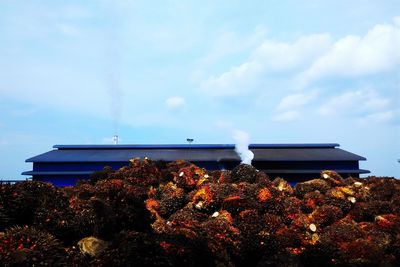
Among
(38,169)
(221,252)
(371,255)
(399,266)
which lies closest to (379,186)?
(399,266)

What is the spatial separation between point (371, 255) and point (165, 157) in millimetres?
17440

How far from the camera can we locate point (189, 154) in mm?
26578

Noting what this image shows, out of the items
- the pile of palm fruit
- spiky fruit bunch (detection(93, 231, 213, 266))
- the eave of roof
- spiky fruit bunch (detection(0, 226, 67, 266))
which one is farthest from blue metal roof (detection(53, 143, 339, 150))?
spiky fruit bunch (detection(0, 226, 67, 266))

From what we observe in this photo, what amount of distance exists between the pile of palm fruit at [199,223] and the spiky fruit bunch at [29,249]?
2cm

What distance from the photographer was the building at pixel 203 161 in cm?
2516

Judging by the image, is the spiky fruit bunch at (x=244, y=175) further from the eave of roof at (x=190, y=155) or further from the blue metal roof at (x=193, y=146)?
the blue metal roof at (x=193, y=146)

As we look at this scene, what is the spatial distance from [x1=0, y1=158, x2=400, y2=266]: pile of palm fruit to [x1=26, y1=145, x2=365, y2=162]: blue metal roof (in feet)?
31.2

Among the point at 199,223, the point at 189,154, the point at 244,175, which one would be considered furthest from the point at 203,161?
the point at 199,223

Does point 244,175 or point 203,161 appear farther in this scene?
point 203,161

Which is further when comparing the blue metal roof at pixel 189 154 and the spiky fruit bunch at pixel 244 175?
the blue metal roof at pixel 189 154

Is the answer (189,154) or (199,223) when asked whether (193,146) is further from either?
(199,223)

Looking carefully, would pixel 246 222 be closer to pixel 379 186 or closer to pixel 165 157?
pixel 379 186

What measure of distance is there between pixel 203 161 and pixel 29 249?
61.9ft

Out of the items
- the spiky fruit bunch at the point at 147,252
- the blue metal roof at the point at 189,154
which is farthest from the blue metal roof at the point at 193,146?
the spiky fruit bunch at the point at 147,252
